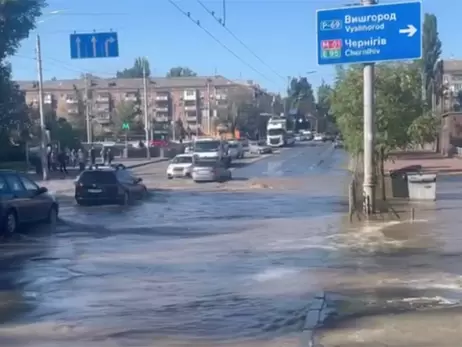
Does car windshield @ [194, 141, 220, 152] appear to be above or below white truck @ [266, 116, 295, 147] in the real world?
above

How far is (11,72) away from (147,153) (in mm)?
36600

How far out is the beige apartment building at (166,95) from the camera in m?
170

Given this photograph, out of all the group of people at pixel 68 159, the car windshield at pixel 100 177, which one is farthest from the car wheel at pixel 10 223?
the group of people at pixel 68 159

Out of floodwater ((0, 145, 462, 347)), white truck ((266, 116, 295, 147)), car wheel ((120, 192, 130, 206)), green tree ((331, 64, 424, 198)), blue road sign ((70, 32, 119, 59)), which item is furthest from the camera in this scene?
white truck ((266, 116, 295, 147))

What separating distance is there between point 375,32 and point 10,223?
11.0 m

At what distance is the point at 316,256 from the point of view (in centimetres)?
1764

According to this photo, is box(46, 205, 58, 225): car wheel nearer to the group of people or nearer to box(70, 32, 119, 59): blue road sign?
box(70, 32, 119, 59): blue road sign

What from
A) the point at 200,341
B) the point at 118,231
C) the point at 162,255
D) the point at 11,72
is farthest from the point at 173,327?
the point at 11,72

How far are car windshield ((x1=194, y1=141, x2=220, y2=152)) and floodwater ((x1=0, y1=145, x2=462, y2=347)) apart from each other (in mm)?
38304

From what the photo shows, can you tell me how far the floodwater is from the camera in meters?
11.0

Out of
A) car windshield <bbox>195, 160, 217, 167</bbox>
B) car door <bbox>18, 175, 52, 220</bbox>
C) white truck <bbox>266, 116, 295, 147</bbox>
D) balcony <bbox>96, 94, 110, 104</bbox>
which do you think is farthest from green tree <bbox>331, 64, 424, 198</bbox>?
balcony <bbox>96, 94, 110, 104</bbox>

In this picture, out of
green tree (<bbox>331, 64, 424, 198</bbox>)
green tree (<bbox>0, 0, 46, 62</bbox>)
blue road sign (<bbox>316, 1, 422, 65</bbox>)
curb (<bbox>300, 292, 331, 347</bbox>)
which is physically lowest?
curb (<bbox>300, 292, 331, 347</bbox>)

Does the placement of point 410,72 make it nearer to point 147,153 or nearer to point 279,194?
point 279,194

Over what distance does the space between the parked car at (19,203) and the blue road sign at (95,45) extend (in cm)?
1388
